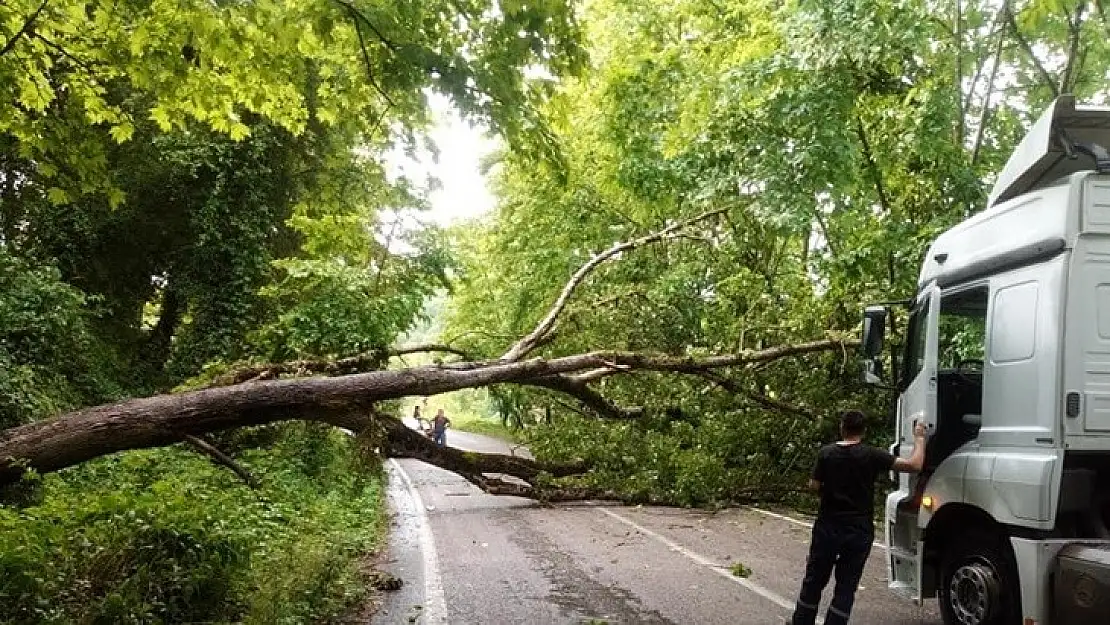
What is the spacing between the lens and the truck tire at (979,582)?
16.0 feet

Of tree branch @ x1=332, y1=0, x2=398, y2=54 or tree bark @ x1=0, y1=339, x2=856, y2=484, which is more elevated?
tree branch @ x1=332, y1=0, x2=398, y2=54

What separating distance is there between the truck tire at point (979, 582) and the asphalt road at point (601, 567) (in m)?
0.90

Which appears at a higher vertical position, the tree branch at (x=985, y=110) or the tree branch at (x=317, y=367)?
the tree branch at (x=985, y=110)

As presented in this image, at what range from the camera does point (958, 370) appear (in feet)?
20.4

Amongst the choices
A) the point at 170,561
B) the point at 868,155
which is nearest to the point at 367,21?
the point at 170,561

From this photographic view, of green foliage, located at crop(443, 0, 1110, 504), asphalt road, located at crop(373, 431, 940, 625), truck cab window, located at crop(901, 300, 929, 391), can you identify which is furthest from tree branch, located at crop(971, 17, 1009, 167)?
truck cab window, located at crop(901, 300, 929, 391)

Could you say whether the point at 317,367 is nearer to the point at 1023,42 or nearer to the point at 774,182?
the point at 774,182

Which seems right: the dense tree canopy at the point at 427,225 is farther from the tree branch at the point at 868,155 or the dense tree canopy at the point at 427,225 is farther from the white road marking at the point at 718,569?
the white road marking at the point at 718,569

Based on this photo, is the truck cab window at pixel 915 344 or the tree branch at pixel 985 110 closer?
the truck cab window at pixel 915 344

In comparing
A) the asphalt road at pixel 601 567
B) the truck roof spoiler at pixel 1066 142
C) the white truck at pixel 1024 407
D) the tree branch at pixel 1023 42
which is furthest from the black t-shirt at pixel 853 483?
the tree branch at pixel 1023 42

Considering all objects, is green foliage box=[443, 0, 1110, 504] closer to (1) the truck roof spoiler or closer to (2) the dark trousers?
(1) the truck roof spoiler

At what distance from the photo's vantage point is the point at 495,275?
26922mm

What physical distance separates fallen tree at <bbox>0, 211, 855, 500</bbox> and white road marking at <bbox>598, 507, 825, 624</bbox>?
1.77 meters

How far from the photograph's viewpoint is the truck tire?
4883mm
